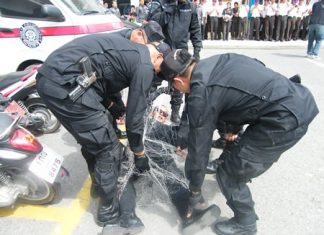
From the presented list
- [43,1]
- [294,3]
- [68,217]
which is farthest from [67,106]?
[294,3]

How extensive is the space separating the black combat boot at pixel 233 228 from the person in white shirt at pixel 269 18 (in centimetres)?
1137

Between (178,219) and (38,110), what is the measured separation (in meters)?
2.52

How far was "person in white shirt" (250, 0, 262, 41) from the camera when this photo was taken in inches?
500

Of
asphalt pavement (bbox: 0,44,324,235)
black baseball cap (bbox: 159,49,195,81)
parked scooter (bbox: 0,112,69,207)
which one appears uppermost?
black baseball cap (bbox: 159,49,195,81)

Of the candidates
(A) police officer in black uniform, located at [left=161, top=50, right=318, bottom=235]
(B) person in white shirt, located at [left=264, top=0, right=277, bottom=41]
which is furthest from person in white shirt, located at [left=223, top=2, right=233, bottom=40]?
(A) police officer in black uniform, located at [left=161, top=50, right=318, bottom=235]

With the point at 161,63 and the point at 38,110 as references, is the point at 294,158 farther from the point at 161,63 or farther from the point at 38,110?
the point at 38,110

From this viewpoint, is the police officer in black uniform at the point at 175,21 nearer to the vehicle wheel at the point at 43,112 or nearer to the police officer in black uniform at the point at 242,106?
the vehicle wheel at the point at 43,112

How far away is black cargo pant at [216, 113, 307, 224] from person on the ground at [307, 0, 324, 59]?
8.24 meters

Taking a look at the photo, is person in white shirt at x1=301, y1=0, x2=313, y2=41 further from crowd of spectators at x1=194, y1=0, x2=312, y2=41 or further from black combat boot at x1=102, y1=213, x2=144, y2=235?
black combat boot at x1=102, y1=213, x2=144, y2=235

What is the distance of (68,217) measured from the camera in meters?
3.08

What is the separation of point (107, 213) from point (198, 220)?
798mm

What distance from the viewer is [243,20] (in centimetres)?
1298

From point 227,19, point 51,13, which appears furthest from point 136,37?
point 227,19

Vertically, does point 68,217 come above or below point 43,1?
below
